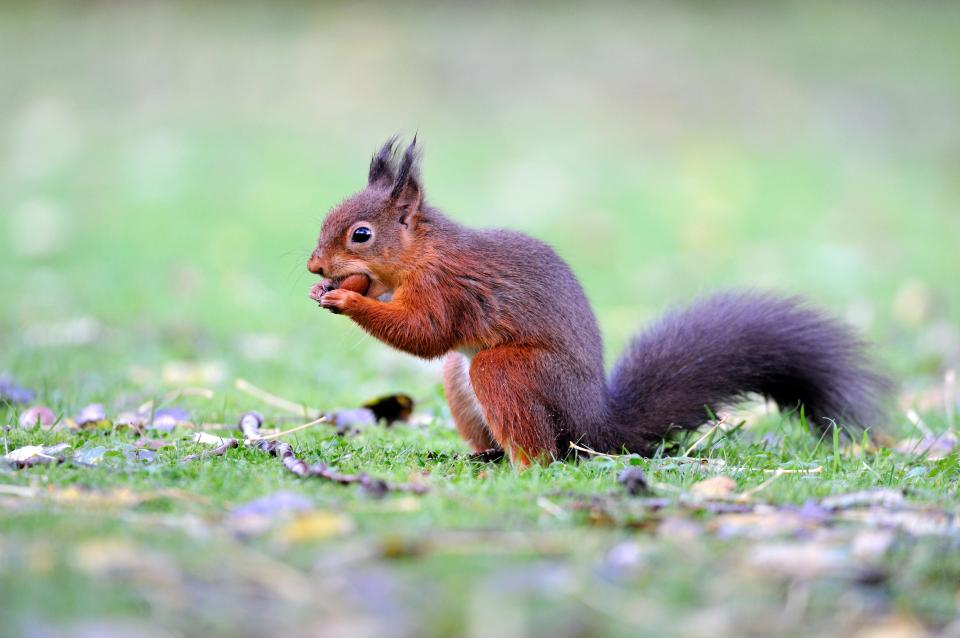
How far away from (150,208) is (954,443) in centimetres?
666

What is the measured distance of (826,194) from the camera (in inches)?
371

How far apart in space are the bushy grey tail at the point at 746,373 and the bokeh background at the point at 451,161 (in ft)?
4.26

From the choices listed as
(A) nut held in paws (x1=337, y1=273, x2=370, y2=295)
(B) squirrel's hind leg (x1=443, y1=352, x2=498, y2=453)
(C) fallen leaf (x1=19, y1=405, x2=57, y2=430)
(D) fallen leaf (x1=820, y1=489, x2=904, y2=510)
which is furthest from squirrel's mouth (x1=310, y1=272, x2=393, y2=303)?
(D) fallen leaf (x1=820, y1=489, x2=904, y2=510)

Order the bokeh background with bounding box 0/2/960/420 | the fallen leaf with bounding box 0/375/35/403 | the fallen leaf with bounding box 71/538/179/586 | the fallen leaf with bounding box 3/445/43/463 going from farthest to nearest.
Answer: the bokeh background with bounding box 0/2/960/420
the fallen leaf with bounding box 0/375/35/403
the fallen leaf with bounding box 3/445/43/463
the fallen leaf with bounding box 71/538/179/586

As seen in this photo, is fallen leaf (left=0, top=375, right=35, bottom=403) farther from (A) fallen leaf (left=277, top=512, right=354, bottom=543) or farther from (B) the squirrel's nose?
(A) fallen leaf (left=277, top=512, right=354, bottom=543)

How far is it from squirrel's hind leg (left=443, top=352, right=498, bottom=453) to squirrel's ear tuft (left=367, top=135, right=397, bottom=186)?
60cm

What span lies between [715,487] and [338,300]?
3.71 ft

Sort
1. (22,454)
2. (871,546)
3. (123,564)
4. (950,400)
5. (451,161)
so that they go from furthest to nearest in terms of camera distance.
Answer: (451,161), (950,400), (22,454), (871,546), (123,564)

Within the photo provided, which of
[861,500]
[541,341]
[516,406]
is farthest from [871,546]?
[541,341]

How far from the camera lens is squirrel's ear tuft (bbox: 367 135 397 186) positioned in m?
3.35

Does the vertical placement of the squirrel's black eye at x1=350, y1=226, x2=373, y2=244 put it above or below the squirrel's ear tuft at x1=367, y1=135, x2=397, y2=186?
below

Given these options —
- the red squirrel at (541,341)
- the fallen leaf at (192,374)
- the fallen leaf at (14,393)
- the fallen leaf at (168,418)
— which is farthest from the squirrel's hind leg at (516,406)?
the fallen leaf at (192,374)

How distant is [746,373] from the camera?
3.08 metres

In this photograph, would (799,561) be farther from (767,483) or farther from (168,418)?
(168,418)
